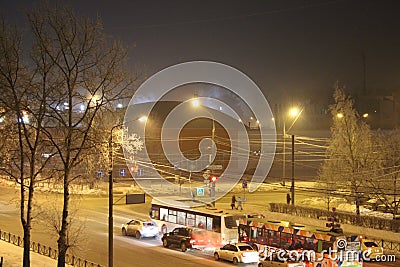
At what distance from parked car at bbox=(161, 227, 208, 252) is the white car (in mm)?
2407

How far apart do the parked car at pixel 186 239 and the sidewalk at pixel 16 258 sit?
6.36m

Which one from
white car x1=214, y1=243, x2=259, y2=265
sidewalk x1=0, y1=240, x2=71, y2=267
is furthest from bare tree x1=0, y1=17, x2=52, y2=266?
white car x1=214, y1=243, x2=259, y2=265

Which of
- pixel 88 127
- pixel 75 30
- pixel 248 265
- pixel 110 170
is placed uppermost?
pixel 75 30

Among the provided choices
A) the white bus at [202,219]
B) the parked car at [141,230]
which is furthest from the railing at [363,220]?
the parked car at [141,230]

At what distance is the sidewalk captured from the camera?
58.6 ft

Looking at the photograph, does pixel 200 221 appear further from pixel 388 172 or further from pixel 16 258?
pixel 388 172

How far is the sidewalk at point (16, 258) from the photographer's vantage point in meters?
17.9

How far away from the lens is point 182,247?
23562 millimetres

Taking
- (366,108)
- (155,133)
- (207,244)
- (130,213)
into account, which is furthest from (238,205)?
(366,108)

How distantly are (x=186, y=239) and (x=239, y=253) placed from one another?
347cm

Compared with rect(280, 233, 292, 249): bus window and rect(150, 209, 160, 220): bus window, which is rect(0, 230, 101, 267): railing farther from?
rect(280, 233, 292, 249): bus window

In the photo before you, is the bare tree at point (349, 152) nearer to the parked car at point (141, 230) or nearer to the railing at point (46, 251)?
the parked car at point (141, 230)

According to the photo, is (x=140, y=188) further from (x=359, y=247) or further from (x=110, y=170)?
(x=110, y=170)

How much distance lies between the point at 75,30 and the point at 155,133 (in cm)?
4318
